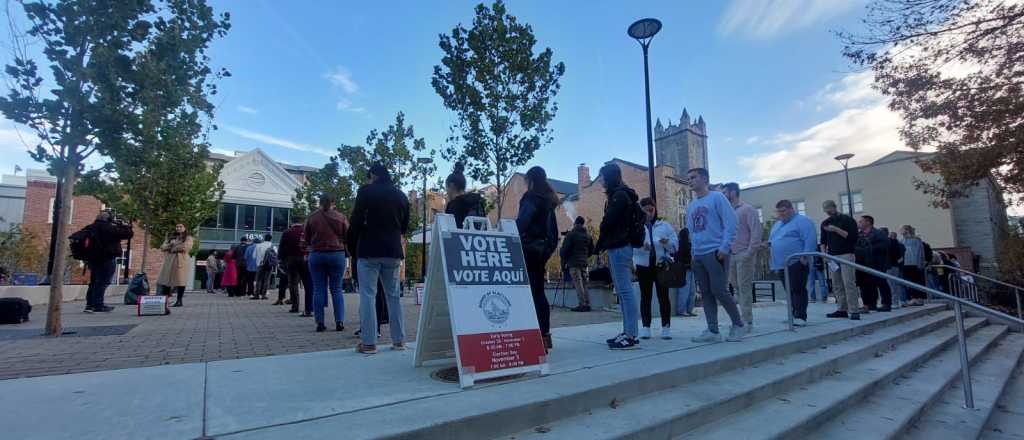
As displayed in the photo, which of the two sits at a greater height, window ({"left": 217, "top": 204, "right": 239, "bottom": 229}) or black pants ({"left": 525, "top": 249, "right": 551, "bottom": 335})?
window ({"left": 217, "top": 204, "right": 239, "bottom": 229})

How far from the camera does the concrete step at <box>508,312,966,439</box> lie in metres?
2.65

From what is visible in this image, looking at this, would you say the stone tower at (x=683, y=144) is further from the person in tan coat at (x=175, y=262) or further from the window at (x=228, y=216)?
the person in tan coat at (x=175, y=262)

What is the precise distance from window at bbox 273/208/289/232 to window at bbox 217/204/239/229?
2370 millimetres

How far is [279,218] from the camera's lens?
33.7 m

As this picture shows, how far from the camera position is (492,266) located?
12.5 ft

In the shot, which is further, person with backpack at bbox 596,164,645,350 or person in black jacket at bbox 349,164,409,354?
person with backpack at bbox 596,164,645,350

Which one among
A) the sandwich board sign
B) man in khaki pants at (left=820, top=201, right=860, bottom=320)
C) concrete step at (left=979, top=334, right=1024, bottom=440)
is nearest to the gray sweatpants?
concrete step at (left=979, top=334, right=1024, bottom=440)

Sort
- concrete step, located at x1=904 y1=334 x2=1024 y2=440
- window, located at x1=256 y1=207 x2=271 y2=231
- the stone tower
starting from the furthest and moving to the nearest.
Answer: the stone tower
window, located at x1=256 y1=207 x2=271 y2=231
concrete step, located at x1=904 y1=334 x2=1024 y2=440

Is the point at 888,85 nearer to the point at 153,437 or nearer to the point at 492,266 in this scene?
the point at 492,266

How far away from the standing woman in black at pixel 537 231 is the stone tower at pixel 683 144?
69.8m

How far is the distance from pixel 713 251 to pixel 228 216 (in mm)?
33980

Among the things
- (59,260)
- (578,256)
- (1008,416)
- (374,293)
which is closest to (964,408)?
(1008,416)

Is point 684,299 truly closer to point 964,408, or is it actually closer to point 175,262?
point 964,408

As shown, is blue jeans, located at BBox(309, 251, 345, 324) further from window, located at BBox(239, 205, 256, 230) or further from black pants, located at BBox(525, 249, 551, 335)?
window, located at BBox(239, 205, 256, 230)
